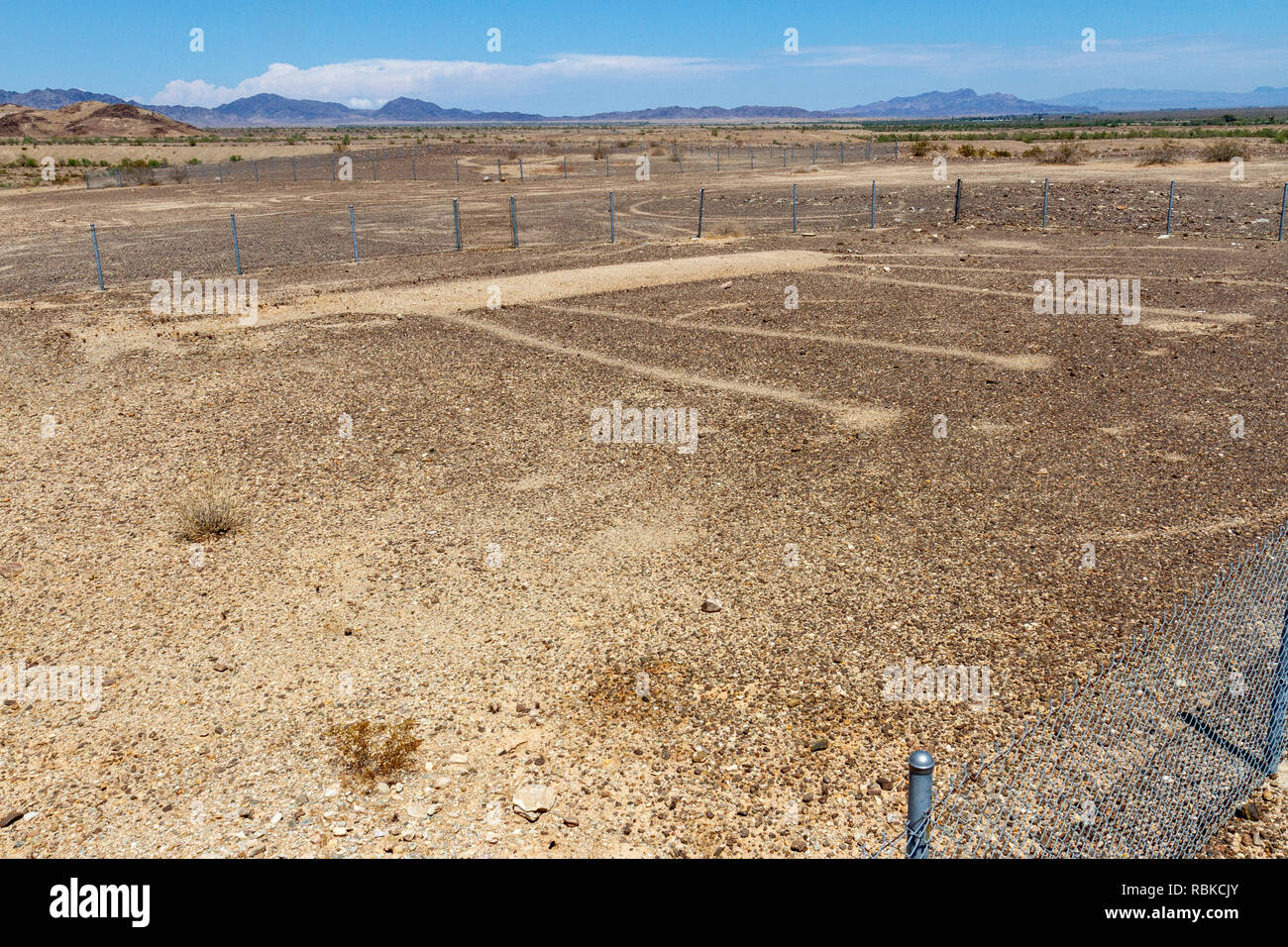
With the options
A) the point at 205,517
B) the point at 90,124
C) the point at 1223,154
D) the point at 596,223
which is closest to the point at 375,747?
the point at 205,517

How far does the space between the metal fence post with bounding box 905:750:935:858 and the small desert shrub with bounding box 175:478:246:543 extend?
838cm

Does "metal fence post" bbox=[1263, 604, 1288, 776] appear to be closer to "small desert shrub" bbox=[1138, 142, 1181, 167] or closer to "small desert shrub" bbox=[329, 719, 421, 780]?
"small desert shrub" bbox=[329, 719, 421, 780]

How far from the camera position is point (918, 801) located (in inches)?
149

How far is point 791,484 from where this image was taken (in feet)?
36.7

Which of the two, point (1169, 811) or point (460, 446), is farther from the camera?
point (460, 446)

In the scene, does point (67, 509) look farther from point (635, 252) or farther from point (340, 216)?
point (340, 216)

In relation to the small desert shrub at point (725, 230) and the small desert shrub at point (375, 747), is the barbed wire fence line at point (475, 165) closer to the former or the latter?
the small desert shrub at point (725, 230)

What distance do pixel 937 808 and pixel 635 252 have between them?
24.0 metres

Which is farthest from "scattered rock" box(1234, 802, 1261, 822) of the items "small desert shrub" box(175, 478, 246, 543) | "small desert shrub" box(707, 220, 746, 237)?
"small desert shrub" box(707, 220, 746, 237)

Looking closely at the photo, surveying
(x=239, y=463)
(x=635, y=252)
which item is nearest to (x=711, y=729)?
(x=239, y=463)

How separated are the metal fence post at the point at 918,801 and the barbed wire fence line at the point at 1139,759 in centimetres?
79

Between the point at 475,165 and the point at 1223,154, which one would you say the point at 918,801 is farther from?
the point at 475,165

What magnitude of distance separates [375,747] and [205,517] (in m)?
4.67
